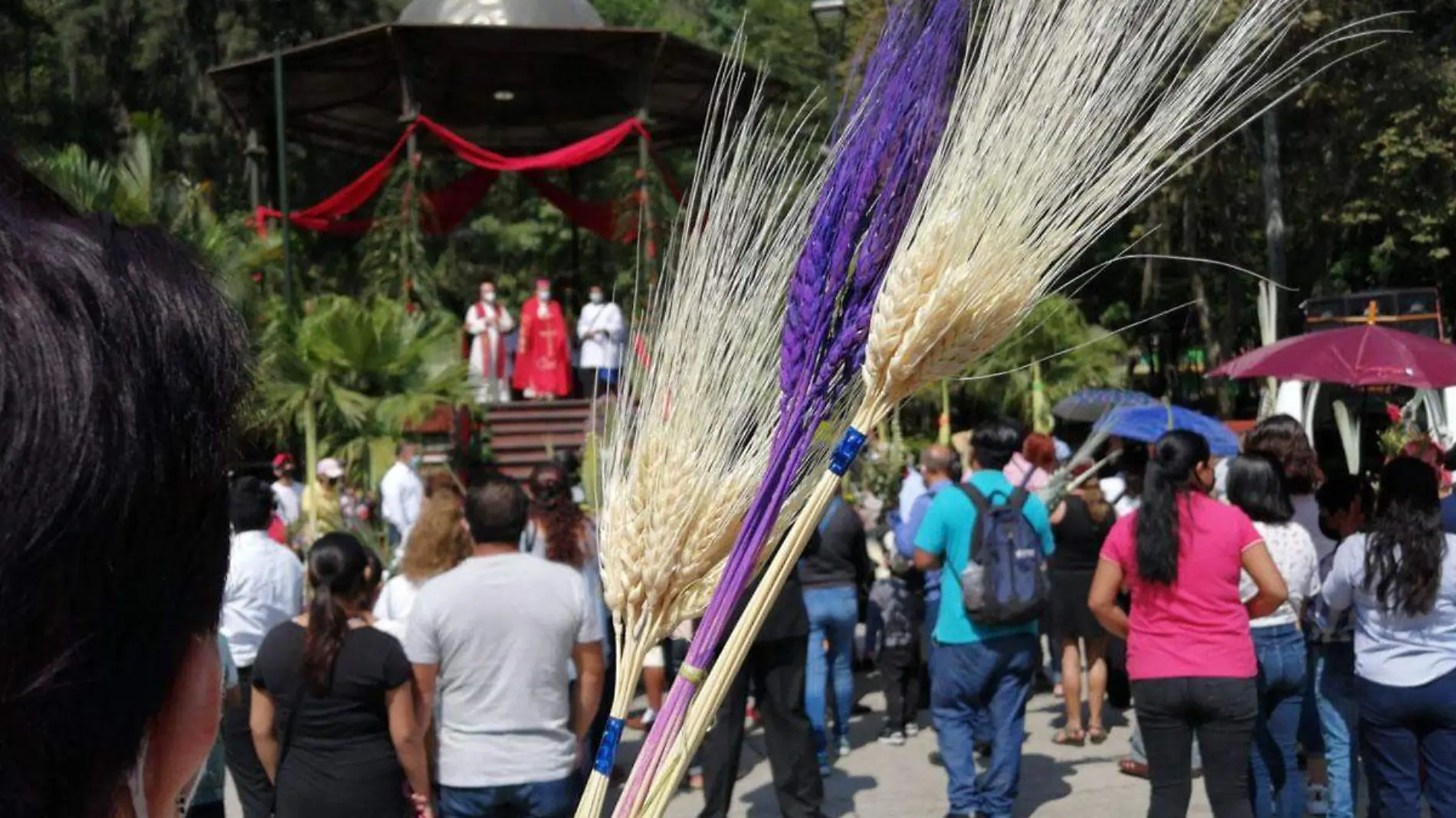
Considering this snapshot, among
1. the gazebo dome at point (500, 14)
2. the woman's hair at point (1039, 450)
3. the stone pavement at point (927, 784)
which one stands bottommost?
the stone pavement at point (927, 784)

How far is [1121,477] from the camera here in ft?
30.1

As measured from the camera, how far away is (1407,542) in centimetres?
499

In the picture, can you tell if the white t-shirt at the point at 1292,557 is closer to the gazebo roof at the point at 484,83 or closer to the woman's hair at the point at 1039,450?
the woman's hair at the point at 1039,450

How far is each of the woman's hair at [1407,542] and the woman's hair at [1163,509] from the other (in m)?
0.72

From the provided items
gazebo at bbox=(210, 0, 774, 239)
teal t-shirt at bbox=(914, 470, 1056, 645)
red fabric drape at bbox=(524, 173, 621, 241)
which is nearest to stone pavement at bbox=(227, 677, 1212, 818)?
teal t-shirt at bbox=(914, 470, 1056, 645)

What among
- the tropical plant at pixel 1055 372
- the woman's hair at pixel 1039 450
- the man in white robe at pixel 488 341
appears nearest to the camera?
the woman's hair at pixel 1039 450

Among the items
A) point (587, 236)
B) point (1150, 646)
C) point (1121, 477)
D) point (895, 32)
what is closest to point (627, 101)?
point (587, 236)

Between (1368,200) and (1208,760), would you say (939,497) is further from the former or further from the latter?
(1368,200)

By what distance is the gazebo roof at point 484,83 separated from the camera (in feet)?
50.3

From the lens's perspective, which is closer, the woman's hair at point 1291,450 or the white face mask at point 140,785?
A: the white face mask at point 140,785

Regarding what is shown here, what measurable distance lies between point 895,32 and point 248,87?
16694 mm

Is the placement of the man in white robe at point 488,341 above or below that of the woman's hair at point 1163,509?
above

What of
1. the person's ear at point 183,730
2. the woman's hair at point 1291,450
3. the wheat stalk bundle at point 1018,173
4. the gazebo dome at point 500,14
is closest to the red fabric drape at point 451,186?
the gazebo dome at point 500,14

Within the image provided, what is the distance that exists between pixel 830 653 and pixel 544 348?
10651 mm
